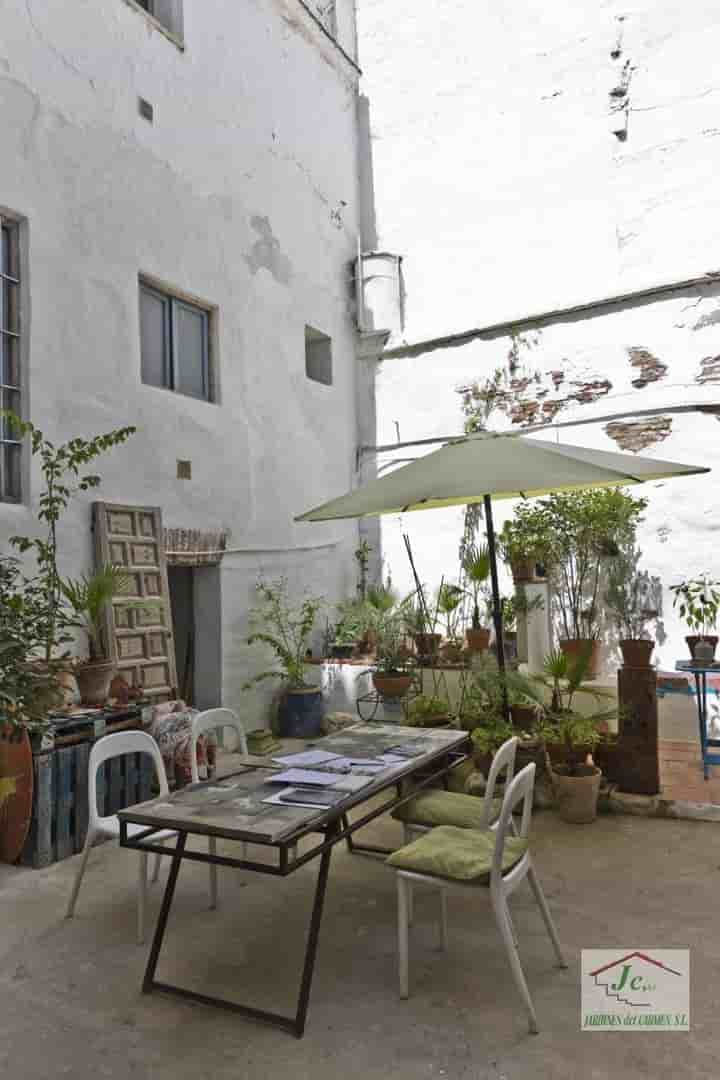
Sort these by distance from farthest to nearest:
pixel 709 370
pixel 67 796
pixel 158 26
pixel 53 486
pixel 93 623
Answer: pixel 709 370, pixel 158 26, pixel 93 623, pixel 53 486, pixel 67 796

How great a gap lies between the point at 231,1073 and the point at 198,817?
731 millimetres

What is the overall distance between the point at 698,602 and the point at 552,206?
435 cm

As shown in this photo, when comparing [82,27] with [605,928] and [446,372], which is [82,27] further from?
[605,928]

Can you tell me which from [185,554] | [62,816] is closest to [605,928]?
[62,816]

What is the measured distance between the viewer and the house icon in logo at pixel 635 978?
2656 mm

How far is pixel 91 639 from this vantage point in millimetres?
5223

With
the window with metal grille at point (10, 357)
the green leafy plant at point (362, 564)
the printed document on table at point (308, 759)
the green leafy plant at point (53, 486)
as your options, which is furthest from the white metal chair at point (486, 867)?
the green leafy plant at point (362, 564)

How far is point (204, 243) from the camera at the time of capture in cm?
662

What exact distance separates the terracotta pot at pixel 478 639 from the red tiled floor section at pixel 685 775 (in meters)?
1.99

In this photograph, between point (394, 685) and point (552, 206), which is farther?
point (552, 206)

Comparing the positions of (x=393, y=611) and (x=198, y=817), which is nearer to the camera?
(x=198, y=817)

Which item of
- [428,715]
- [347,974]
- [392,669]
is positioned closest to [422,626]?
[392,669]

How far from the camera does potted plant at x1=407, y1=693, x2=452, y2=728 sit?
17.7 ft

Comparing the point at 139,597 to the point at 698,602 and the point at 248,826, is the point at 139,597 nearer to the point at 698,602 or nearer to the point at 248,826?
the point at 248,826
